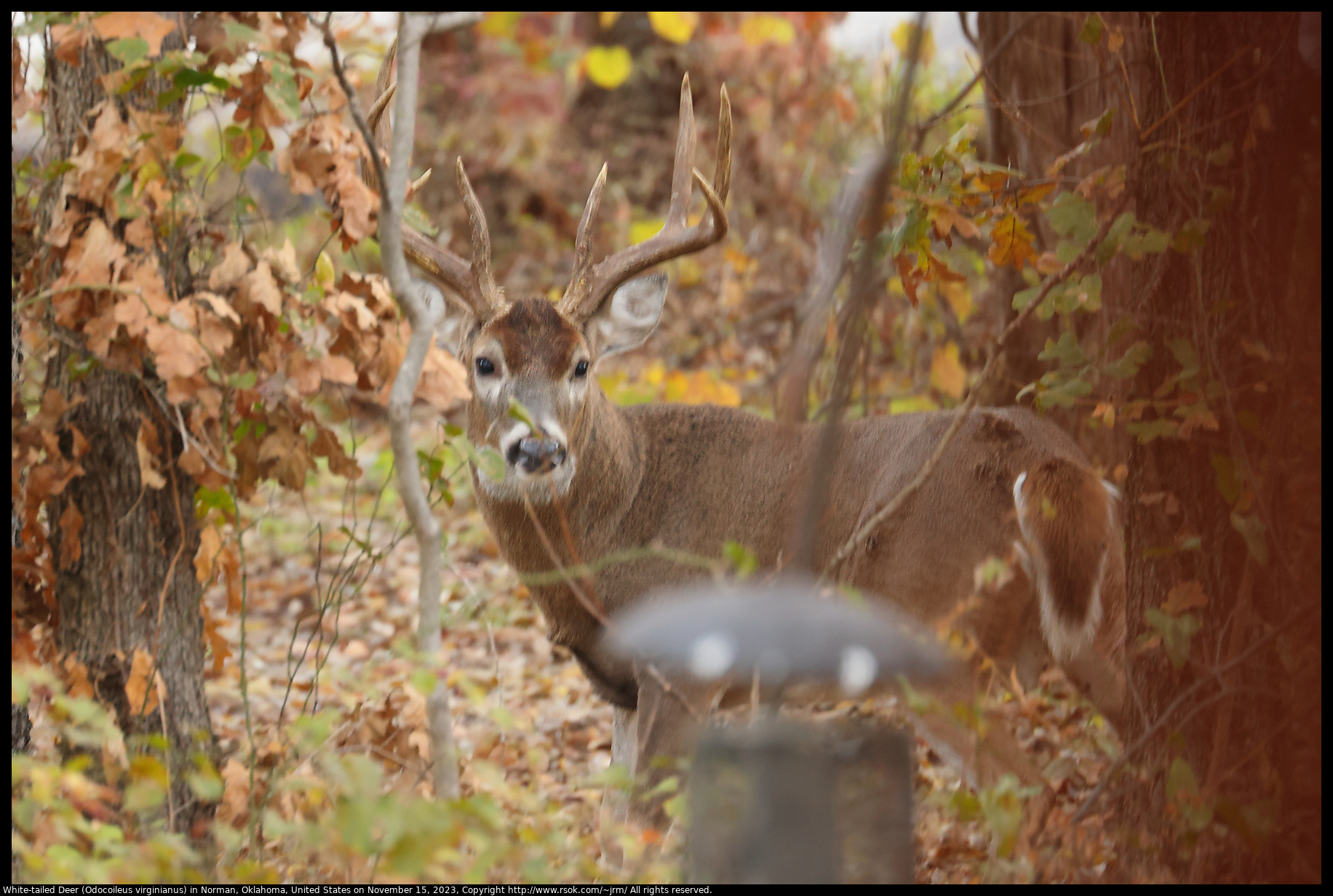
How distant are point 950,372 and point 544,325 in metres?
2.62

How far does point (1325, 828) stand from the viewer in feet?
9.62

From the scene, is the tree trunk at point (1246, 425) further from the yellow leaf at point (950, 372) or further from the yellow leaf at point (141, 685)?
the yellow leaf at point (141, 685)

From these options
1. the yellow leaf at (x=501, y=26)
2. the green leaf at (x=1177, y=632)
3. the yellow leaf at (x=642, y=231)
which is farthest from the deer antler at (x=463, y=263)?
the yellow leaf at (x=501, y=26)

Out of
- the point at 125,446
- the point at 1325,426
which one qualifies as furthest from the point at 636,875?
the point at 125,446

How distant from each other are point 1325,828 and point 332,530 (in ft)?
18.4

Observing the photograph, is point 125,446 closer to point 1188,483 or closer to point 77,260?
point 77,260

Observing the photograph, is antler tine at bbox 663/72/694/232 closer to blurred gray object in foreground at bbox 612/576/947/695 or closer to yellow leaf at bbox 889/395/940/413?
yellow leaf at bbox 889/395/940/413

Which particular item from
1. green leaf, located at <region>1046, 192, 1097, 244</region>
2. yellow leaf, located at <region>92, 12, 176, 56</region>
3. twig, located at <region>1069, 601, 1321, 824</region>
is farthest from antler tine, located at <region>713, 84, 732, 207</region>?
twig, located at <region>1069, 601, 1321, 824</region>

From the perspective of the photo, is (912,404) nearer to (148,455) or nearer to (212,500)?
(212,500)

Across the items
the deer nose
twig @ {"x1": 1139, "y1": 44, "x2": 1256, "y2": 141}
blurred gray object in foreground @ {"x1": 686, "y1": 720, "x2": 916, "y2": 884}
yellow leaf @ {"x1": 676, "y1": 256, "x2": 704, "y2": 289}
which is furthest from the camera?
yellow leaf @ {"x1": 676, "y1": 256, "x2": 704, "y2": 289}

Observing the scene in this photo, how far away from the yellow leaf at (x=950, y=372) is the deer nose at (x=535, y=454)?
2776 millimetres

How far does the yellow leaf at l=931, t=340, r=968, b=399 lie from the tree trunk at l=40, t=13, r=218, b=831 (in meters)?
3.70

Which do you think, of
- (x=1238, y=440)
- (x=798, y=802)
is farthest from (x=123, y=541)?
(x=1238, y=440)

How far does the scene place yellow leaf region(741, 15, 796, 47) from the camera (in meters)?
9.47
